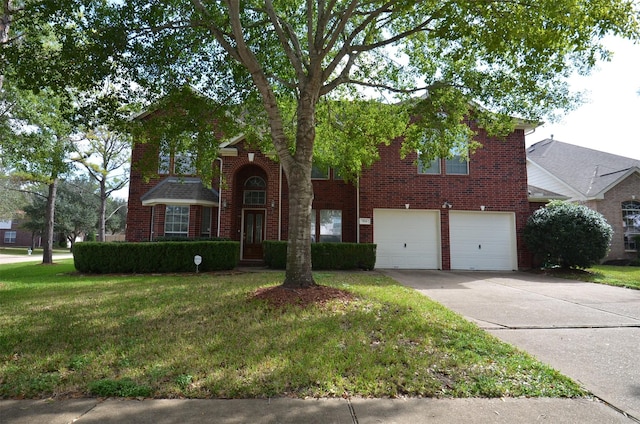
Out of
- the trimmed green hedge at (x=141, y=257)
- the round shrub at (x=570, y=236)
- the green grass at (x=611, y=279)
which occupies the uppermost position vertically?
the round shrub at (x=570, y=236)

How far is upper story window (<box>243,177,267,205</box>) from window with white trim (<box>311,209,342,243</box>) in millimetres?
2553

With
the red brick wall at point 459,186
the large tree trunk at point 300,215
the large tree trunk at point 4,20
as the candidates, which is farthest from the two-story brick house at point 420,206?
the large tree trunk at point 300,215

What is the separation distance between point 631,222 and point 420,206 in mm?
12074

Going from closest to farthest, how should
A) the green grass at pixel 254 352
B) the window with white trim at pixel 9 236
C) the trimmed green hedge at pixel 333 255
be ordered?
1. the green grass at pixel 254 352
2. the trimmed green hedge at pixel 333 255
3. the window with white trim at pixel 9 236

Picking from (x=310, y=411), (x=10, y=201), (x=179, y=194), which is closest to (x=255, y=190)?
(x=179, y=194)

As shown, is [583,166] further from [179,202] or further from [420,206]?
[179,202]

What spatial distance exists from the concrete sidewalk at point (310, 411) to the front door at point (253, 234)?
1297 cm

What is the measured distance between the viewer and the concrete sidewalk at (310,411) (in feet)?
9.02

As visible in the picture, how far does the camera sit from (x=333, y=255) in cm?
1316

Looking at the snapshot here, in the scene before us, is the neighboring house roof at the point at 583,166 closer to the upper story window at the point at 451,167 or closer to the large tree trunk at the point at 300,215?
the upper story window at the point at 451,167

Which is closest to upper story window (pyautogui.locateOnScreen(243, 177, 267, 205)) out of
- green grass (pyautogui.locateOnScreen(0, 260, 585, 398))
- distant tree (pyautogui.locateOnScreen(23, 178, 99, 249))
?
green grass (pyautogui.locateOnScreen(0, 260, 585, 398))

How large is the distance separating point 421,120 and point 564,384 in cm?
699

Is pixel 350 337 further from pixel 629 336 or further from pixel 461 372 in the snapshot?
pixel 629 336

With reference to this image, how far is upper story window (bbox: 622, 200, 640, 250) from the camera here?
1770cm
